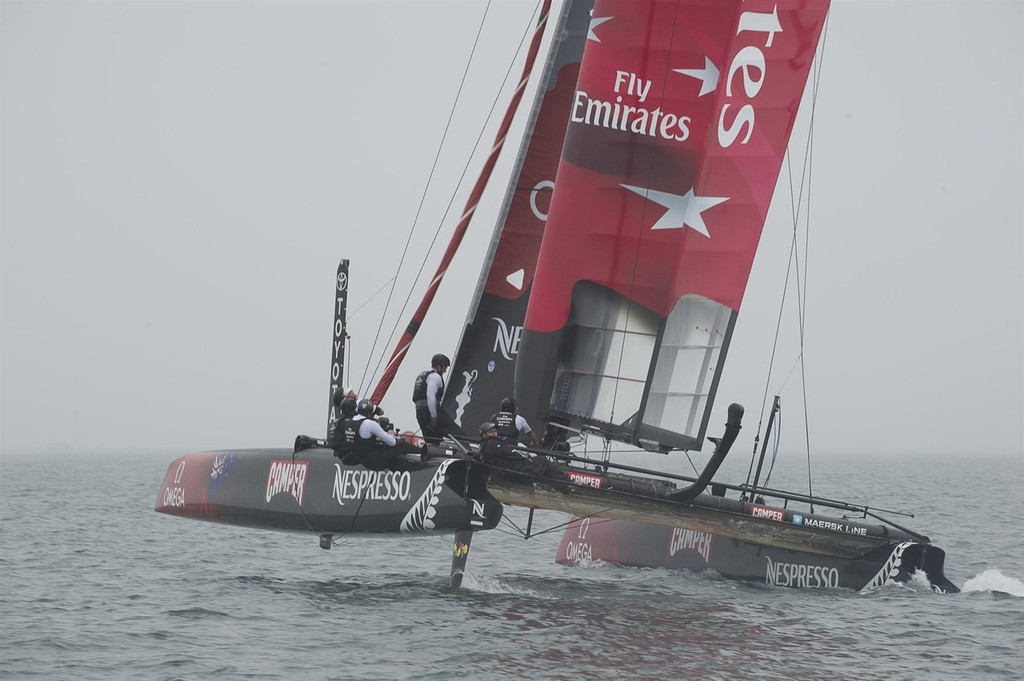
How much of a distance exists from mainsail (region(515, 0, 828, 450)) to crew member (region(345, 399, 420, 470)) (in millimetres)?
1808

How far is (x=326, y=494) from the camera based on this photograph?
12.4 metres

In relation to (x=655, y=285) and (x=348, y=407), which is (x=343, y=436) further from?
(x=655, y=285)

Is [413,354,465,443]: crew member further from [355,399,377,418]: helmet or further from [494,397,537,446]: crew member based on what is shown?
[494,397,537,446]: crew member

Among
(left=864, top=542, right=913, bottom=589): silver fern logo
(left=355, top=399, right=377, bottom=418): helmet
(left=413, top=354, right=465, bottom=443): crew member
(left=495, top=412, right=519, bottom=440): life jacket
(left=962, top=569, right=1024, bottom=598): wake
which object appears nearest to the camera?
(left=495, top=412, right=519, bottom=440): life jacket

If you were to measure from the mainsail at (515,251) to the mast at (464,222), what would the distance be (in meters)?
0.53

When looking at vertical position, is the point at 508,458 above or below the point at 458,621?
above

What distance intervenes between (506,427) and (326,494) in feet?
6.92

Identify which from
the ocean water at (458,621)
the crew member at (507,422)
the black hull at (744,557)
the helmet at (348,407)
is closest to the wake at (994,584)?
the ocean water at (458,621)

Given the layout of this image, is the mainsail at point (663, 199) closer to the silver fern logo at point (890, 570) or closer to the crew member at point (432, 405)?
the crew member at point (432, 405)

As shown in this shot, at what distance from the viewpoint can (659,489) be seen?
11805 mm

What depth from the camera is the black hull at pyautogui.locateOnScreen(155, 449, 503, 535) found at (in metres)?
11.6

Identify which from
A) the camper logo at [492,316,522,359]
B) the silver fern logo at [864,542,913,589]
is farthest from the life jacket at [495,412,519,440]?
the silver fern logo at [864,542,913,589]

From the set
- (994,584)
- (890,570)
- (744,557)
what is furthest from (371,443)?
(994,584)

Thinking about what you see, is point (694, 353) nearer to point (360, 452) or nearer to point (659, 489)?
point (659, 489)
